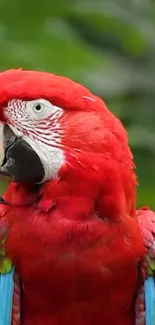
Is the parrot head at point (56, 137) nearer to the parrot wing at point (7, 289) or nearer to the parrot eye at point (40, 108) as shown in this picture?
the parrot eye at point (40, 108)

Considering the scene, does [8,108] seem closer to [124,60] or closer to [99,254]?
[99,254]

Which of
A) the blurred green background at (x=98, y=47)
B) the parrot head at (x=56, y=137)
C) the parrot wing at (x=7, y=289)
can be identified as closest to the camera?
the parrot head at (x=56, y=137)

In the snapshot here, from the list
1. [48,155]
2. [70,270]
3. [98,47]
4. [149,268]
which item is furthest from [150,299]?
[98,47]

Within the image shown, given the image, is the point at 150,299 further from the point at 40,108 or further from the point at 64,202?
the point at 40,108

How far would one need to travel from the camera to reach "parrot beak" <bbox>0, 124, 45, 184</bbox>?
2008 millimetres

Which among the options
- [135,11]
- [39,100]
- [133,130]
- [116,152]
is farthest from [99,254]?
[135,11]

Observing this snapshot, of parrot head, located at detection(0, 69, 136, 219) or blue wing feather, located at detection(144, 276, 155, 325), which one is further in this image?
blue wing feather, located at detection(144, 276, 155, 325)

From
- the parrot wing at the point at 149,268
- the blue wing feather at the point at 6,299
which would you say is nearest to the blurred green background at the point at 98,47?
the parrot wing at the point at 149,268

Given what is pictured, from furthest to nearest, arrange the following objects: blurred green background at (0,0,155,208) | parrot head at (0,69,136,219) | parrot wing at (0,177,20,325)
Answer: blurred green background at (0,0,155,208) → parrot wing at (0,177,20,325) → parrot head at (0,69,136,219)

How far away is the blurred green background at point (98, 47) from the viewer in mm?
2471

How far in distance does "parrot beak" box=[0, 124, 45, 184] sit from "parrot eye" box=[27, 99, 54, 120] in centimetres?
6

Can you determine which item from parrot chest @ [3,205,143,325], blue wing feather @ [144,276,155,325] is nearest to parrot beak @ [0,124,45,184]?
parrot chest @ [3,205,143,325]

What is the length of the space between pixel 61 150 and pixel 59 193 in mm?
87

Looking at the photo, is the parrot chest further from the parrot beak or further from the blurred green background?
the blurred green background
